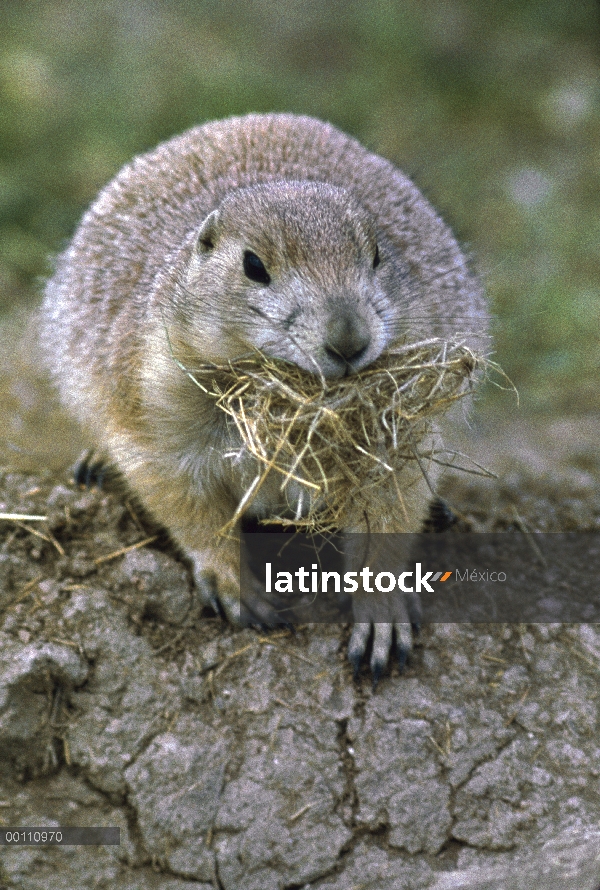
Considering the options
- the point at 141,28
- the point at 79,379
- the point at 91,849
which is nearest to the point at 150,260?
the point at 79,379

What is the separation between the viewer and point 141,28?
11914mm

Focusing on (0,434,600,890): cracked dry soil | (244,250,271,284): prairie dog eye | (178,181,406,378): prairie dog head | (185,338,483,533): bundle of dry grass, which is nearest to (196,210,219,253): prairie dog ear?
(178,181,406,378): prairie dog head

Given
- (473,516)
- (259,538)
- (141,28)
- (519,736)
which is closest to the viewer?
(519,736)

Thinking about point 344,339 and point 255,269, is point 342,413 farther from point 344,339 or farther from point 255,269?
point 255,269

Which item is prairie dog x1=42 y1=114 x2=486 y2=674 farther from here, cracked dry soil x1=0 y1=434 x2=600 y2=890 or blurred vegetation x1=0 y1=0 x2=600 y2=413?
blurred vegetation x1=0 y1=0 x2=600 y2=413

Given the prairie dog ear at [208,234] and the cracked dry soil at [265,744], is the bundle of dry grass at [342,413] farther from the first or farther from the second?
the cracked dry soil at [265,744]

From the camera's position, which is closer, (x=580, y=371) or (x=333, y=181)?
(x=333, y=181)

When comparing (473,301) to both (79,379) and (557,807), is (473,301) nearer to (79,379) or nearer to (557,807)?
(79,379)

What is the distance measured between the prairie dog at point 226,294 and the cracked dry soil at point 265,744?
269 millimetres

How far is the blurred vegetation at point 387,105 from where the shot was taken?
8867mm

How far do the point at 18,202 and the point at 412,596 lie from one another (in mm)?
6331

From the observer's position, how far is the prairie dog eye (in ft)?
12.5

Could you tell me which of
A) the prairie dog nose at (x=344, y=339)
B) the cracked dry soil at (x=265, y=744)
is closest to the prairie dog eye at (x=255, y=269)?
the prairie dog nose at (x=344, y=339)

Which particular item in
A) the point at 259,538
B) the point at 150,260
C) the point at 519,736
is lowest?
the point at 519,736
